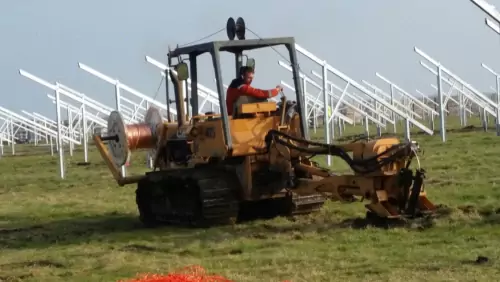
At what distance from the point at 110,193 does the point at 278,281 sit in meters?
10.2

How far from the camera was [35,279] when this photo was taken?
27.4 feet

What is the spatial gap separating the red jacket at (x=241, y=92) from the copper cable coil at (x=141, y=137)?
164cm

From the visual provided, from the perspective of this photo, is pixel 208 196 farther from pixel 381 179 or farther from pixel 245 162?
pixel 381 179

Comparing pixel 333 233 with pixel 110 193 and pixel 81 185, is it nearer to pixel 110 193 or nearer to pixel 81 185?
pixel 110 193

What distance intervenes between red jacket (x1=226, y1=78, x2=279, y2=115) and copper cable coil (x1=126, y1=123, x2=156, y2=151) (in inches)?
64.4

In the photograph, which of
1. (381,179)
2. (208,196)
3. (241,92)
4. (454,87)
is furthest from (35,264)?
(454,87)

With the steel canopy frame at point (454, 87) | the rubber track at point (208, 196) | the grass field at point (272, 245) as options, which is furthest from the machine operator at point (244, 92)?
the steel canopy frame at point (454, 87)

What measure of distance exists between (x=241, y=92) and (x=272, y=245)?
95.9 inches

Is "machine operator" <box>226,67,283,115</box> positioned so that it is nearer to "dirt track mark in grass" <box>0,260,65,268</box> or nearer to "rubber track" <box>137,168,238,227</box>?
"rubber track" <box>137,168,238,227</box>

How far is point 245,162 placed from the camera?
1123cm

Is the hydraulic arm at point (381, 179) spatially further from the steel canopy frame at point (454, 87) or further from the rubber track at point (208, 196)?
the steel canopy frame at point (454, 87)

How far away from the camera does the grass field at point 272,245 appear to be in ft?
26.1

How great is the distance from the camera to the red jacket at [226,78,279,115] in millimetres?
11328

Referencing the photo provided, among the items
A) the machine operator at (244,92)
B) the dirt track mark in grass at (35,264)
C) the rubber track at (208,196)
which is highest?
the machine operator at (244,92)
